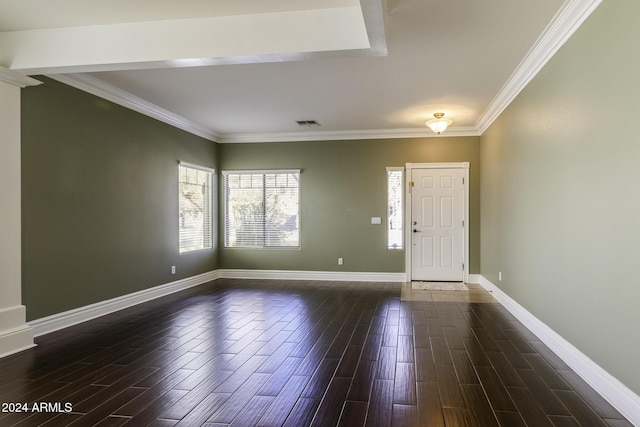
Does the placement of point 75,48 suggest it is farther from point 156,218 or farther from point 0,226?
point 156,218

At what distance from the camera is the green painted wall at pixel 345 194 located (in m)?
7.16

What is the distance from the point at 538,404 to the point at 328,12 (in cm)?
307

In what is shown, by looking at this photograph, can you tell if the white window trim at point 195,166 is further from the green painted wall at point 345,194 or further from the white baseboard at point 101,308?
the white baseboard at point 101,308

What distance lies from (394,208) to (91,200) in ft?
15.7

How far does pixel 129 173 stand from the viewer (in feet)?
17.2

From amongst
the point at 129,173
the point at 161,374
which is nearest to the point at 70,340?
the point at 161,374

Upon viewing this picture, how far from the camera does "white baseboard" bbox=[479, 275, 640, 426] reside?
2.31 metres

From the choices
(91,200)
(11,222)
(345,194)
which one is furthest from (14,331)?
(345,194)

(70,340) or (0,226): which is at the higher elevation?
(0,226)

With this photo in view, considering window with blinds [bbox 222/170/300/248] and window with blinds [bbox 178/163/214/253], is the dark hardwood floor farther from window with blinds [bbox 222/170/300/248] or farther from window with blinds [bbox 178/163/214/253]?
window with blinds [bbox 222/170/300/248]

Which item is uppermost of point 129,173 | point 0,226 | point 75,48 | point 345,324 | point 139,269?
point 75,48

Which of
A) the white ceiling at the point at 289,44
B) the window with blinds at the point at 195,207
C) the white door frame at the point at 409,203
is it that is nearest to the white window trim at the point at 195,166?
the window with blinds at the point at 195,207

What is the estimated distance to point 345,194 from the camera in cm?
742

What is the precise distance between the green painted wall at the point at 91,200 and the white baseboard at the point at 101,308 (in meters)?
0.07
